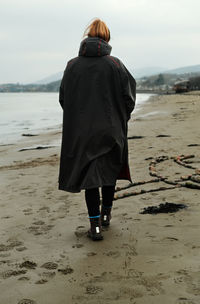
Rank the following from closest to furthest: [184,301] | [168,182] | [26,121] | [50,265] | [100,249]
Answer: [184,301] → [50,265] → [100,249] → [168,182] → [26,121]

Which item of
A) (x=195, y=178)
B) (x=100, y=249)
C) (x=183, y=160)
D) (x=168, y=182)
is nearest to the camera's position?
(x=100, y=249)

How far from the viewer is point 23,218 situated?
396 cm

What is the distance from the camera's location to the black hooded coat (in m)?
3.16

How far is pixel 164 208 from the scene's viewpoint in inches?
152

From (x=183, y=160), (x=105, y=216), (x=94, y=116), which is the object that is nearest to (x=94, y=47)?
(x=94, y=116)

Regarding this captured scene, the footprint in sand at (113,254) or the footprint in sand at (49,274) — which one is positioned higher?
the footprint in sand at (49,274)

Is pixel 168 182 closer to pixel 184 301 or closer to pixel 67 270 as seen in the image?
pixel 67 270

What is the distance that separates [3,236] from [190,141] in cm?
588

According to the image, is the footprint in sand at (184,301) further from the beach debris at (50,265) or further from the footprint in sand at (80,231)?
the footprint in sand at (80,231)

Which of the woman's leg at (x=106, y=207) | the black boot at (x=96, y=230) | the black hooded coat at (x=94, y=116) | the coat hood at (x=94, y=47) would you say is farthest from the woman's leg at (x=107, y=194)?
the coat hood at (x=94, y=47)

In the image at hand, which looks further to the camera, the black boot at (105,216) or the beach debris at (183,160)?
the beach debris at (183,160)

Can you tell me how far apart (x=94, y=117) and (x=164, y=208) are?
1.34 m

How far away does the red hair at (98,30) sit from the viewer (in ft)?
10.7

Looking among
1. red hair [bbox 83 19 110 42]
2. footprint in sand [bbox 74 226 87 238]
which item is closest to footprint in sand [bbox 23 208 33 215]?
footprint in sand [bbox 74 226 87 238]
